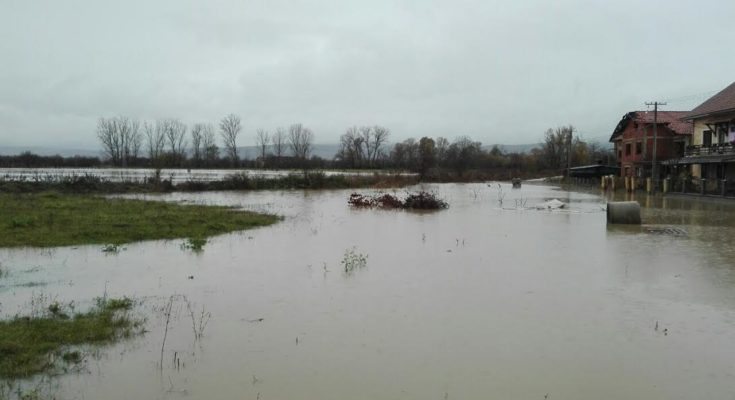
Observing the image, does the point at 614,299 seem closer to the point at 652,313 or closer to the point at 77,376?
the point at 652,313

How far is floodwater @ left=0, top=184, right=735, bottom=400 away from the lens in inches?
202

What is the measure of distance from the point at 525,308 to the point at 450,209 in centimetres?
1724

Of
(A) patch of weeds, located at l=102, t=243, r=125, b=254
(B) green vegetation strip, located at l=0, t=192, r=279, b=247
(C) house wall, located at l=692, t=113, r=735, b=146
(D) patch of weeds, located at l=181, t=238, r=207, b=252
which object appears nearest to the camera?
(A) patch of weeds, located at l=102, t=243, r=125, b=254

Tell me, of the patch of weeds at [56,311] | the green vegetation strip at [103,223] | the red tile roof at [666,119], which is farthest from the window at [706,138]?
the patch of weeds at [56,311]

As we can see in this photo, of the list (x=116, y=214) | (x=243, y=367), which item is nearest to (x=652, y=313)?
(x=243, y=367)

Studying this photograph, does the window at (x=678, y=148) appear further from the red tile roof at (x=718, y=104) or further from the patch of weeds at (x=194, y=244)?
the patch of weeds at (x=194, y=244)

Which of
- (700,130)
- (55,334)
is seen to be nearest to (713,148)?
(700,130)

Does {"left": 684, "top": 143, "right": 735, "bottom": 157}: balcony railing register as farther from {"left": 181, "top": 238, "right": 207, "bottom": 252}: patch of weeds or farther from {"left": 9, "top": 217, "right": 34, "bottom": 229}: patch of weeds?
{"left": 9, "top": 217, "right": 34, "bottom": 229}: patch of weeds

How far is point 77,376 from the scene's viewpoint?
5.12 metres

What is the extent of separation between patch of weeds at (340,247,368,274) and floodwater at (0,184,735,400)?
209 mm

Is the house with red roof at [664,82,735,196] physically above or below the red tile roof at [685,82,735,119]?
below

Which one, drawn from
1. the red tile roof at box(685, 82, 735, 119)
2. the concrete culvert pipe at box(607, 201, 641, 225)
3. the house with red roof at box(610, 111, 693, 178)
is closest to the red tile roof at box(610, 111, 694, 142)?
the house with red roof at box(610, 111, 693, 178)

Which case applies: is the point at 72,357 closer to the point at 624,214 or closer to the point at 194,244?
the point at 194,244

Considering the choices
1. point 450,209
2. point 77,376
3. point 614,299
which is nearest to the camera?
point 77,376
